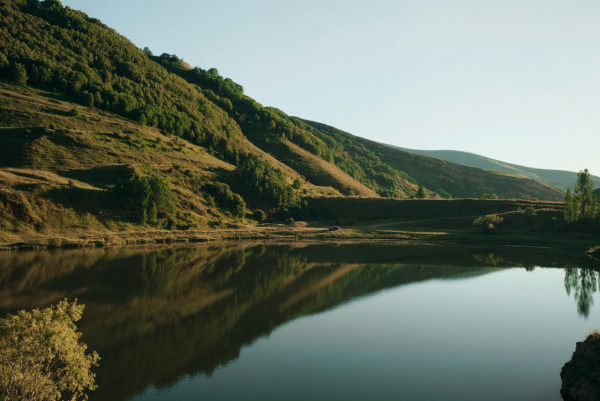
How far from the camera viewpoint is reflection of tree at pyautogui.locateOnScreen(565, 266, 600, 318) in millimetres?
37484

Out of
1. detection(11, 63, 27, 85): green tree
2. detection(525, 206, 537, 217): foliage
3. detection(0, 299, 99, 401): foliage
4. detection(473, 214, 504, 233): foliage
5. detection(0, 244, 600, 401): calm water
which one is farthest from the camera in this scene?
detection(11, 63, 27, 85): green tree

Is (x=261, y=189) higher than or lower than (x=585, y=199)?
lower

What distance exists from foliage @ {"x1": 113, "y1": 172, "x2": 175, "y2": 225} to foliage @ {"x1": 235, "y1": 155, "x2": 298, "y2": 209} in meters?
35.0

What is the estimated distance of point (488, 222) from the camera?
9781cm

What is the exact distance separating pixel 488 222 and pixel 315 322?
264ft

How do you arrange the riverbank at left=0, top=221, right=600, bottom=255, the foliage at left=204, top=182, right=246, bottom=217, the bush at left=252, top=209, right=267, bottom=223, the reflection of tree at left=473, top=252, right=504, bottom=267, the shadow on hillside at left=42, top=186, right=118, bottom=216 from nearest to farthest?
the reflection of tree at left=473, top=252, right=504, bottom=267
the riverbank at left=0, top=221, right=600, bottom=255
the shadow on hillside at left=42, top=186, right=118, bottom=216
the foliage at left=204, top=182, right=246, bottom=217
the bush at left=252, top=209, right=267, bottom=223

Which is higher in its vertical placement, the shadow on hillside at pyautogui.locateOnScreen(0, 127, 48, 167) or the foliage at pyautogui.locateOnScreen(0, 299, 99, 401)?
the shadow on hillside at pyautogui.locateOnScreen(0, 127, 48, 167)

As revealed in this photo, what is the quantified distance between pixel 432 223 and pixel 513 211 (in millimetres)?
21169

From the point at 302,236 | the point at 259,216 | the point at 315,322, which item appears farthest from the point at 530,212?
the point at 315,322

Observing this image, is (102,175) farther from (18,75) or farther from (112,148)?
(18,75)

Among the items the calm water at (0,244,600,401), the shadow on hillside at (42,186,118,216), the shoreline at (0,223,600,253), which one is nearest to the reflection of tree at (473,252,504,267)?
the calm water at (0,244,600,401)

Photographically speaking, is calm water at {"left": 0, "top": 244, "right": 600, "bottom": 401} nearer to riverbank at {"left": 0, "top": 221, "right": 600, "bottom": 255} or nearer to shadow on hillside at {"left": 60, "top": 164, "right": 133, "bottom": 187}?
riverbank at {"left": 0, "top": 221, "right": 600, "bottom": 255}

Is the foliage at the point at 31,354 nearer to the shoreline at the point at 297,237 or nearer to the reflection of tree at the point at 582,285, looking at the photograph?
the reflection of tree at the point at 582,285

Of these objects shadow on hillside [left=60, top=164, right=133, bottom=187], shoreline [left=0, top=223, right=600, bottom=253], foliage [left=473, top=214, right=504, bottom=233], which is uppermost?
foliage [left=473, top=214, right=504, bottom=233]
